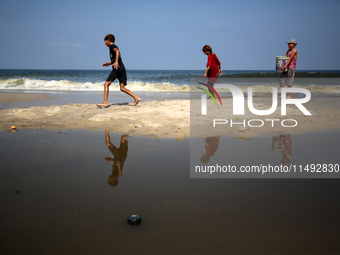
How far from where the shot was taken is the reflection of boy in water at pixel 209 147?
4.23m

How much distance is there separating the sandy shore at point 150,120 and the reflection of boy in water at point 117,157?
652mm

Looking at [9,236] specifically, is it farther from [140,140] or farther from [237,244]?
[140,140]

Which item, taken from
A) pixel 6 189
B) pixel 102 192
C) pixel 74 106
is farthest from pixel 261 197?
pixel 74 106

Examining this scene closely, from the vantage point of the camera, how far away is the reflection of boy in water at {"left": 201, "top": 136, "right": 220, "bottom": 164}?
13.9 ft

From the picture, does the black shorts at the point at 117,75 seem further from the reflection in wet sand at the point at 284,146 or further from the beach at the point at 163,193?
the reflection in wet sand at the point at 284,146

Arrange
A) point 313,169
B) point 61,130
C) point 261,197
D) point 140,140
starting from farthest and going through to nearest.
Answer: point 61,130 → point 140,140 → point 313,169 → point 261,197

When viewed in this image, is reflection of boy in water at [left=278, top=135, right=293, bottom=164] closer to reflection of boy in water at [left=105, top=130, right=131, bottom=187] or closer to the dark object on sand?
reflection of boy in water at [left=105, top=130, right=131, bottom=187]

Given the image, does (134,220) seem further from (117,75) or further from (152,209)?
(117,75)

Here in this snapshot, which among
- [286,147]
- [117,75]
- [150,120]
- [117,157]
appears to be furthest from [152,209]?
[117,75]

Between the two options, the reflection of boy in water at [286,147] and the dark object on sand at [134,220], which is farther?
the reflection of boy in water at [286,147]

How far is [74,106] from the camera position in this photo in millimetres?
8805

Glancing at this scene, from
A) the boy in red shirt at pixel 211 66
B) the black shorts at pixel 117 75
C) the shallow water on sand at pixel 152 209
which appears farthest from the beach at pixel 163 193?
the boy in red shirt at pixel 211 66

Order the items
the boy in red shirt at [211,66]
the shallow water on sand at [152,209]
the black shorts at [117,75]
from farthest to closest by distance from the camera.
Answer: the boy in red shirt at [211,66]
the black shorts at [117,75]
the shallow water on sand at [152,209]

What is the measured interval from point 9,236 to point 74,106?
22.4 feet
